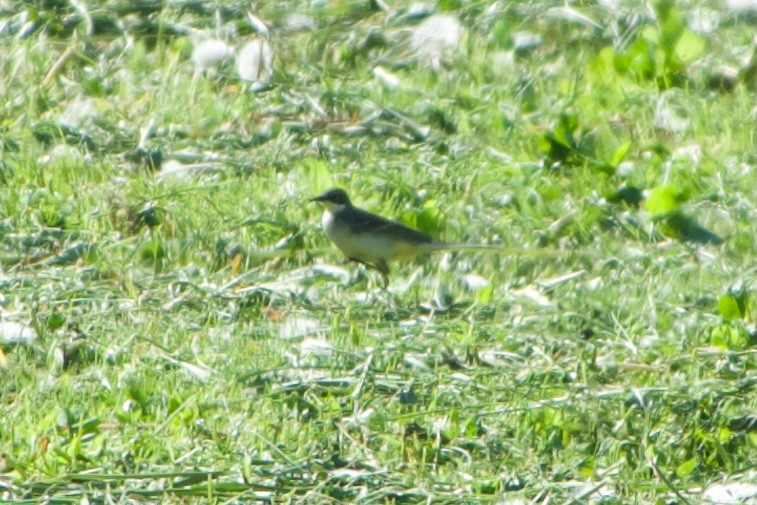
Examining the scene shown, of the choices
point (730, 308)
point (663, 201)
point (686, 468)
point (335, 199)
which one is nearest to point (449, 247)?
point (335, 199)

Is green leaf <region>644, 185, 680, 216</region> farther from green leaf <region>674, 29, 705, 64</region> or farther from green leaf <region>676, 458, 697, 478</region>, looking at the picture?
green leaf <region>676, 458, 697, 478</region>

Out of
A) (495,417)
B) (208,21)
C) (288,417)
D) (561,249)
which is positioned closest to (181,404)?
(288,417)

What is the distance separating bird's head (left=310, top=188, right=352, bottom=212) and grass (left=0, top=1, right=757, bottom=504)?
0.22m

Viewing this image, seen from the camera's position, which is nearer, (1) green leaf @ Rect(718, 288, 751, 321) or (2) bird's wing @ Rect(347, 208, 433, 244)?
(1) green leaf @ Rect(718, 288, 751, 321)

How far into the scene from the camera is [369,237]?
7.22 m

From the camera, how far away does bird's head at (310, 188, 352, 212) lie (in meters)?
7.55

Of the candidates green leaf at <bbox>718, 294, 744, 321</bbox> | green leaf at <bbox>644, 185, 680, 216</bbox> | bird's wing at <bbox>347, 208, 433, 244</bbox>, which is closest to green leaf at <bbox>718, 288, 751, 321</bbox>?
green leaf at <bbox>718, 294, 744, 321</bbox>

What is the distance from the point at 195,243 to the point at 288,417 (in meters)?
2.08

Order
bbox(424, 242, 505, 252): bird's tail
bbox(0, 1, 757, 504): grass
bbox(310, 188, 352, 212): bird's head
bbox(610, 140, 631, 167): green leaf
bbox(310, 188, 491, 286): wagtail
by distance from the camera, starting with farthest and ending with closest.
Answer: bbox(610, 140, 631, 167): green leaf
bbox(310, 188, 352, 212): bird's head
bbox(424, 242, 505, 252): bird's tail
bbox(310, 188, 491, 286): wagtail
bbox(0, 1, 757, 504): grass

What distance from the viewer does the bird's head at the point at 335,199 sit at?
24.8ft

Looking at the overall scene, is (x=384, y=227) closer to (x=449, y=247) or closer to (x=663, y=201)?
(x=449, y=247)

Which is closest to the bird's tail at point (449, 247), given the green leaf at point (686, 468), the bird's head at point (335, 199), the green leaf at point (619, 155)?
the bird's head at point (335, 199)

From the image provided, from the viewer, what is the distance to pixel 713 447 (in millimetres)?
5336

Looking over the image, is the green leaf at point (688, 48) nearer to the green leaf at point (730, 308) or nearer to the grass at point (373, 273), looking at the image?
the grass at point (373, 273)
